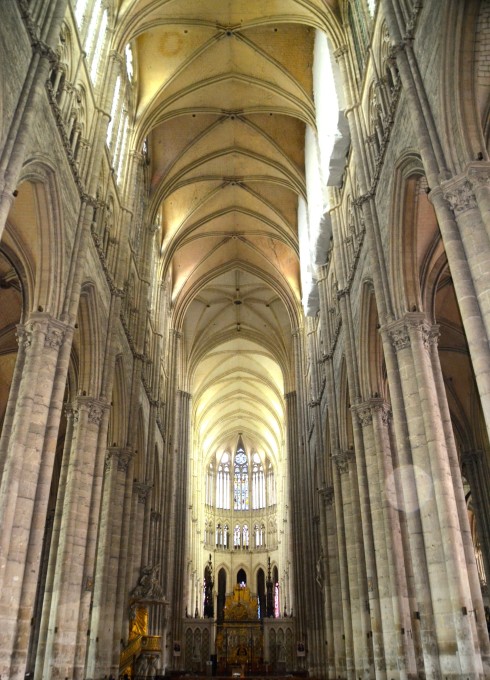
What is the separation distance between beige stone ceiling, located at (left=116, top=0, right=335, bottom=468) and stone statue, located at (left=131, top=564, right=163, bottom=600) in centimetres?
1465

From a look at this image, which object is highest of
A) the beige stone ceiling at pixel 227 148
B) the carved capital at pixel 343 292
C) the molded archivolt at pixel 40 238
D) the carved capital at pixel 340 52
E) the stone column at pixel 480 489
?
the beige stone ceiling at pixel 227 148

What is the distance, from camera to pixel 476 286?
30.1 feet

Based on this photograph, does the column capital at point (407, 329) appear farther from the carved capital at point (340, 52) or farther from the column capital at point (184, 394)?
the column capital at point (184, 394)

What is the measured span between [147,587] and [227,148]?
18.8 m

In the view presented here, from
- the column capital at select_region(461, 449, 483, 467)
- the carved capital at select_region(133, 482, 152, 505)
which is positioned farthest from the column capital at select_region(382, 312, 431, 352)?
the carved capital at select_region(133, 482, 152, 505)

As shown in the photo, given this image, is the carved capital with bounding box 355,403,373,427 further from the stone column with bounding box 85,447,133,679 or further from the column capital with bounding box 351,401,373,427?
the stone column with bounding box 85,447,133,679

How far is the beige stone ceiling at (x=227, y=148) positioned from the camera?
2227cm

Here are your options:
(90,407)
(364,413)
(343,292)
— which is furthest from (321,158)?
(90,407)

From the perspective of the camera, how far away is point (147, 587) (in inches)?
875

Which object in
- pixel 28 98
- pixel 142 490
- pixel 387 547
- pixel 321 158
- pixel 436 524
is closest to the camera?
pixel 436 524

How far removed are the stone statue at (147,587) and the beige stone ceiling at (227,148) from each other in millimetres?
14650

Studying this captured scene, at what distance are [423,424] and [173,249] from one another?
21551 mm

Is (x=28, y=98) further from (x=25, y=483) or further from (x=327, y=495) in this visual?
(x=327, y=495)

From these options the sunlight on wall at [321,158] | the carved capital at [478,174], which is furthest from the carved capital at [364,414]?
the carved capital at [478,174]
